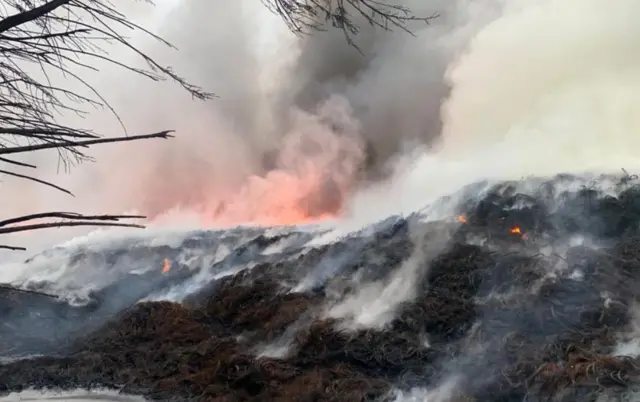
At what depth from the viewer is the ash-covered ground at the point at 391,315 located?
17.6 feet

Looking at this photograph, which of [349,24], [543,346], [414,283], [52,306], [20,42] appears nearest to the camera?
[20,42]

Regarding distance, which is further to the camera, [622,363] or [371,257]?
[371,257]

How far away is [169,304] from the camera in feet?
28.0

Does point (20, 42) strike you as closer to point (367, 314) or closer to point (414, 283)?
point (367, 314)

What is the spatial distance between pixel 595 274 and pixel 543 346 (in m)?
1.90

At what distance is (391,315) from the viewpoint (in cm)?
689

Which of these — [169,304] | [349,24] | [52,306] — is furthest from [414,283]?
[52,306]

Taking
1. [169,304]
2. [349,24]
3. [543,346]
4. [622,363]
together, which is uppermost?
[169,304]

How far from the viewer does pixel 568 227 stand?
8.32m

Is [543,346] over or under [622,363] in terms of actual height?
over

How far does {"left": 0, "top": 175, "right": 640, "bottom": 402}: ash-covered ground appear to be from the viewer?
5352mm

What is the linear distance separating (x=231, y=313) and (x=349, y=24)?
6371 mm

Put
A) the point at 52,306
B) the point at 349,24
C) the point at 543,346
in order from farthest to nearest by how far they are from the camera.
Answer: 1. the point at 52,306
2. the point at 543,346
3. the point at 349,24

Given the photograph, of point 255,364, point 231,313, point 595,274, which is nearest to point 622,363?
point 595,274
